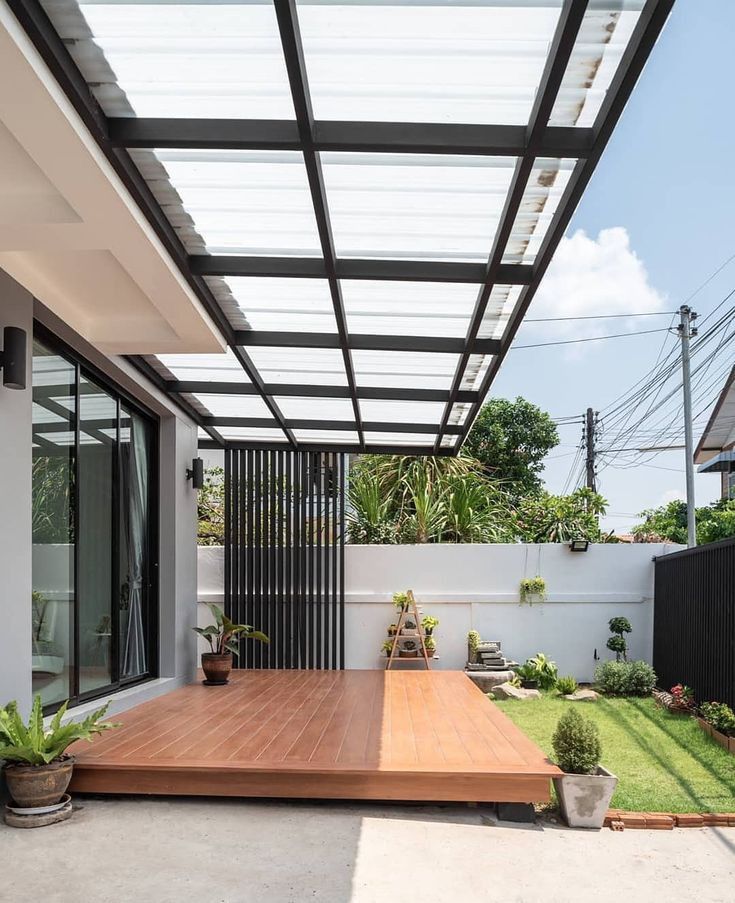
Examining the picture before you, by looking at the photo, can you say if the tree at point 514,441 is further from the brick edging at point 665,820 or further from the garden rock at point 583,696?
the brick edging at point 665,820

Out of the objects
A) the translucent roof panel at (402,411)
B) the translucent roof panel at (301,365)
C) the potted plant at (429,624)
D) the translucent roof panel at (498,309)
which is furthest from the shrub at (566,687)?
the translucent roof panel at (498,309)

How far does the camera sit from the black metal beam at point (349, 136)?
383cm

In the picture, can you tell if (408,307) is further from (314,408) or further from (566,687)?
(566,687)

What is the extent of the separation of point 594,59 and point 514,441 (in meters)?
19.1

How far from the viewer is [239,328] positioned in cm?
679

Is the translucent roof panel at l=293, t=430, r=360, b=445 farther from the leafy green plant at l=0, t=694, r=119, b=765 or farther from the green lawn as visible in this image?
the leafy green plant at l=0, t=694, r=119, b=765

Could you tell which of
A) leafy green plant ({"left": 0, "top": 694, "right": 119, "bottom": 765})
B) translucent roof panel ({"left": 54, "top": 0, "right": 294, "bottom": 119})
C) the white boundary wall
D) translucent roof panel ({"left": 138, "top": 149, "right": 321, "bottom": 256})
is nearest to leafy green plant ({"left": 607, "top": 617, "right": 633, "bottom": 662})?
the white boundary wall

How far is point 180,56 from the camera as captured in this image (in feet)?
11.2

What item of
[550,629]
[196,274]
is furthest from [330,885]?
[550,629]

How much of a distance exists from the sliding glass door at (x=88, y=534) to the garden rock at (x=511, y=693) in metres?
3.81

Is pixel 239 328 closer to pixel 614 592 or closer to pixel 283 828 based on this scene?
pixel 283 828

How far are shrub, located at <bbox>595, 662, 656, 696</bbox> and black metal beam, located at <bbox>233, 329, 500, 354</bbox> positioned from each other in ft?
16.8

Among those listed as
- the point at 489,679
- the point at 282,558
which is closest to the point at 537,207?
the point at 489,679

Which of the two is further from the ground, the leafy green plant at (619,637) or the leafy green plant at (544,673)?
the leafy green plant at (619,637)
